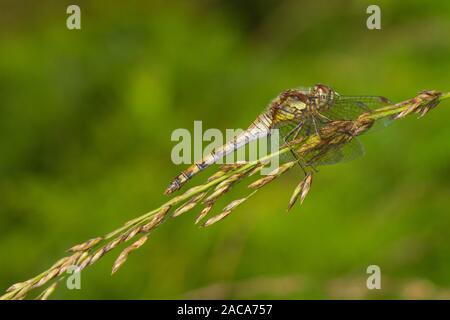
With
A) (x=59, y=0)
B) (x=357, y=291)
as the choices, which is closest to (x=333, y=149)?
(x=357, y=291)

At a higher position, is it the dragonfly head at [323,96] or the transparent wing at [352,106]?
the dragonfly head at [323,96]

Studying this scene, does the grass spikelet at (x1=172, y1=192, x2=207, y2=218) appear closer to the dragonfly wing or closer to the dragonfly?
the dragonfly

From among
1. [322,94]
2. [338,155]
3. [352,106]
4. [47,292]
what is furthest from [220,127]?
[47,292]

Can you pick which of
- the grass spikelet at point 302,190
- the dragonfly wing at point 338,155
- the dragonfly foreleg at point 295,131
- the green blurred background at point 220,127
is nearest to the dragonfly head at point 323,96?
the dragonfly foreleg at point 295,131

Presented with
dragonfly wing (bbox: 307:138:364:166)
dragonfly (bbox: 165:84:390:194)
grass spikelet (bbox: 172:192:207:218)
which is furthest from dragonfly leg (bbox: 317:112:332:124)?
grass spikelet (bbox: 172:192:207:218)

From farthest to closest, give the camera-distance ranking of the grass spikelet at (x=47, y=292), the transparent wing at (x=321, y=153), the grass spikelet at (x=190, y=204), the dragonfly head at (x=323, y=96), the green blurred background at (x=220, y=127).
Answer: the green blurred background at (x=220, y=127) → the dragonfly head at (x=323, y=96) → the transparent wing at (x=321, y=153) → the grass spikelet at (x=190, y=204) → the grass spikelet at (x=47, y=292)

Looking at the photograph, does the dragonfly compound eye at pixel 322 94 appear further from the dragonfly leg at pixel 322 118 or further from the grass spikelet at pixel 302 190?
the grass spikelet at pixel 302 190
